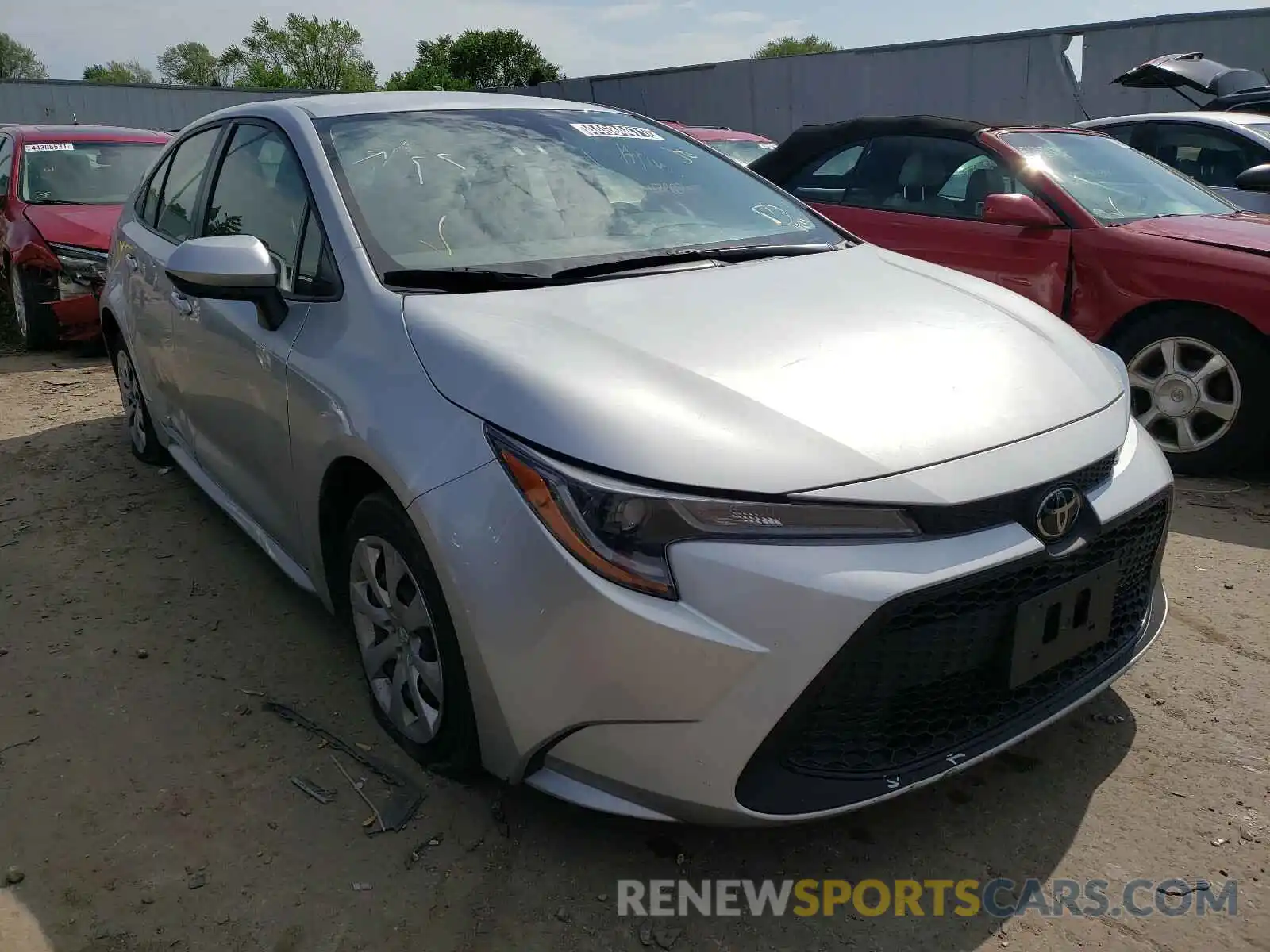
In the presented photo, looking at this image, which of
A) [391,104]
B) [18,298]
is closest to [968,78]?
[18,298]

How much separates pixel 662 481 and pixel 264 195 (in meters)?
1.88

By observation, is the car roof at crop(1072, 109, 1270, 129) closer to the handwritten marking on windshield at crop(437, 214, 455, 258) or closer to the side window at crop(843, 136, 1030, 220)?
the side window at crop(843, 136, 1030, 220)

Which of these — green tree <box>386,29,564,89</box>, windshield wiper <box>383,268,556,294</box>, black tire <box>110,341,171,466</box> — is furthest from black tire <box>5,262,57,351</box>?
green tree <box>386,29,564,89</box>

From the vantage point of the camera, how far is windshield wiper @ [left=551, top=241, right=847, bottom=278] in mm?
2439

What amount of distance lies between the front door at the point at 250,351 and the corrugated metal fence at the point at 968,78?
1086 cm

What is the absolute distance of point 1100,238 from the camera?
170 inches

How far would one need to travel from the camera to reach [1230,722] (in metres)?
2.44

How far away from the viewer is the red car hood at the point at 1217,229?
159 inches

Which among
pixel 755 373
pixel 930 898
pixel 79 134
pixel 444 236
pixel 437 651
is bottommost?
pixel 930 898

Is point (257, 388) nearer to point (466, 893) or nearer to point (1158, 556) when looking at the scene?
point (466, 893)

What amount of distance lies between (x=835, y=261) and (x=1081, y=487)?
1058 mm

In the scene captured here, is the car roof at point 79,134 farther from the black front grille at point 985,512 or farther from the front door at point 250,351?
the black front grille at point 985,512

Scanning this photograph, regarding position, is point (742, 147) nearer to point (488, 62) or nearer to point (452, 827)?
point (452, 827)

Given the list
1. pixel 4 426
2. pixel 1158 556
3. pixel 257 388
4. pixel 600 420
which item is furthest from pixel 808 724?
pixel 4 426
